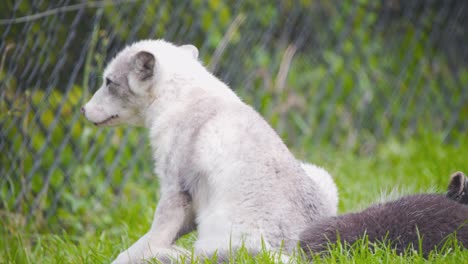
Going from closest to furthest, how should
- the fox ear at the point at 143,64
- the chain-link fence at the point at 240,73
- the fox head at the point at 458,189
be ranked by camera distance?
1. the fox head at the point at 458,189
2. the fox ear at the point at 143,64
3. the chain-link fence at the point at 240,73

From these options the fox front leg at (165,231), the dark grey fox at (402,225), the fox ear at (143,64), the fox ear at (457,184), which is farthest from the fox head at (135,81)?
the fox ear at (457,184)

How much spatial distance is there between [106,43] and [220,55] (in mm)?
1331

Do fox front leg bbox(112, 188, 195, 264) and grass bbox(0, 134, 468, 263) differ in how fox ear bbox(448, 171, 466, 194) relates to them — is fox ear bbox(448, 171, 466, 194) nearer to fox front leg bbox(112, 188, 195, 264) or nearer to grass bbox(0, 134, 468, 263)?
grass bbox(0, 134, 468, 263)

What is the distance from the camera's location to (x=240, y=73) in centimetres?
603

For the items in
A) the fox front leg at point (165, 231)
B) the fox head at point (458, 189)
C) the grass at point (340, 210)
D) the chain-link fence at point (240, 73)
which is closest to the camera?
the grass at point (340, 210)

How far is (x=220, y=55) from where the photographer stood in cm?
573

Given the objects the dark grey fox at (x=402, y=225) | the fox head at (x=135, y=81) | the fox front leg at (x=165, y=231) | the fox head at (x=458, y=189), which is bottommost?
the fox front leg at (x=165, y=231)

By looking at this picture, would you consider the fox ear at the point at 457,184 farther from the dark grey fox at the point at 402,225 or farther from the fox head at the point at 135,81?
the fox head at the point at 135,81

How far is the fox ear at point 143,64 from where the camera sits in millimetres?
3631

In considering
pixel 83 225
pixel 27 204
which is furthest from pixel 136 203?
pixel 27 204

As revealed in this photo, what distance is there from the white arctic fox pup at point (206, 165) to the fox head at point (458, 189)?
0.63 metres

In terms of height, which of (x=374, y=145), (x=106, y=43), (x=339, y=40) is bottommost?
(x=374, y=145)

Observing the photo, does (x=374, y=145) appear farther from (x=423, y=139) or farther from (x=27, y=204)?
(x=27, y=204)

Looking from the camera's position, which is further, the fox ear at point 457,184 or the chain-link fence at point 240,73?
the chain-link fence at point 240,73
